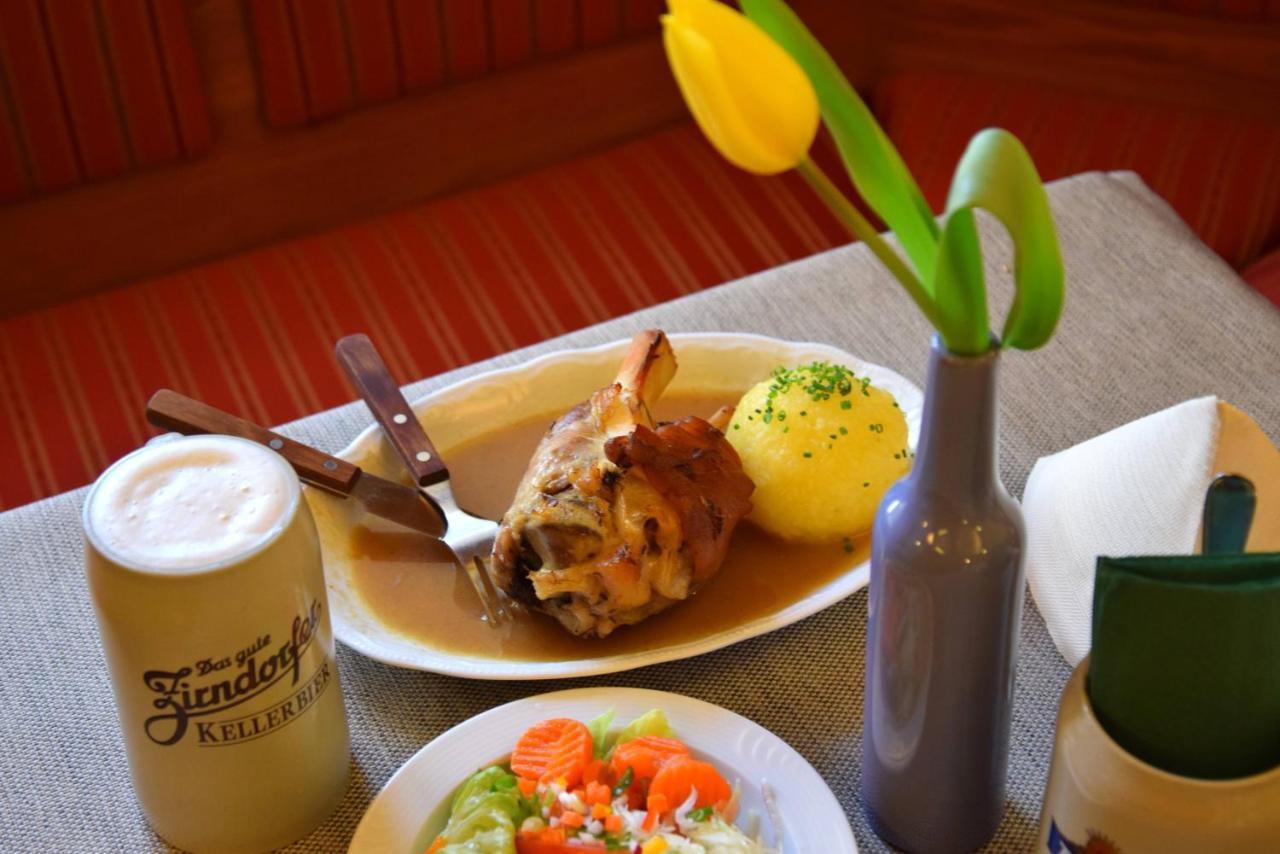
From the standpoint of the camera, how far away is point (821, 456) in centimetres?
114

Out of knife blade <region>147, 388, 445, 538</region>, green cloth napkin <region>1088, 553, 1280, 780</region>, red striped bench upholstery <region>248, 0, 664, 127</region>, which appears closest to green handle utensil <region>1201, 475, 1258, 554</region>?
green cloth napkin <region>1088, 553, 1280, 780</region>

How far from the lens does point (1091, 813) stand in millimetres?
734

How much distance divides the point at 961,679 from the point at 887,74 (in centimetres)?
207

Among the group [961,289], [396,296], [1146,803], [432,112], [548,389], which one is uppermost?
[961,289]

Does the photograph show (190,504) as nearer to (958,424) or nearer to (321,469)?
(321,469)

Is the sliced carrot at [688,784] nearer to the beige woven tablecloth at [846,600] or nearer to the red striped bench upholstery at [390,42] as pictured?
the beige woven tablecloth at [846,600]

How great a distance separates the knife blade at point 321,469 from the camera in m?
1.16

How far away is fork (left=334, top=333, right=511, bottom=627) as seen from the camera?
1.16m

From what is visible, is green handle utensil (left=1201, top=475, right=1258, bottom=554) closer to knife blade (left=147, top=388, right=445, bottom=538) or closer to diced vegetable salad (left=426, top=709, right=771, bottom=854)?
diced vegetable salad (left=426, top=709, right=771, bottom=854)

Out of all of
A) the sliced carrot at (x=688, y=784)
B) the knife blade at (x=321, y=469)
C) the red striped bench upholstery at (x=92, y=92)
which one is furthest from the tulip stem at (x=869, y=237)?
the red striped bench upholstery at (x=92, y=92)

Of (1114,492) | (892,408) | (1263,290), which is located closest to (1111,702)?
(1114,492)

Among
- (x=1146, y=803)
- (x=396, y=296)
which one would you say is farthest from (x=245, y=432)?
(x=396, y=296)

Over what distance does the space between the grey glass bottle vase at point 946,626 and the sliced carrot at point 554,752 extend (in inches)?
7.6

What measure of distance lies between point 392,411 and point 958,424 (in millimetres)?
674
